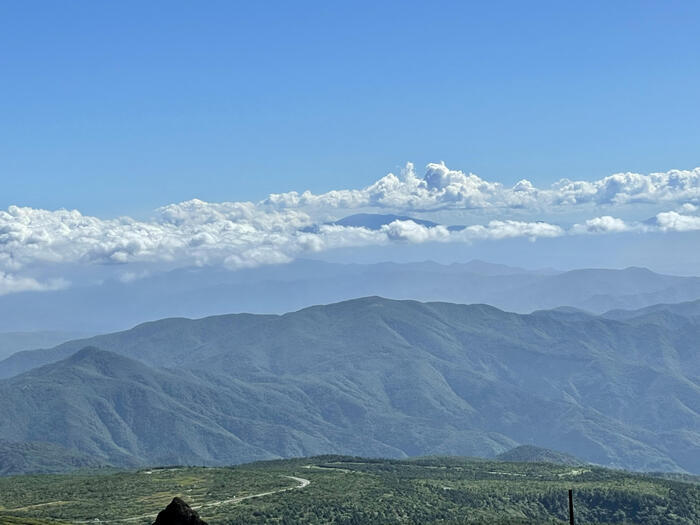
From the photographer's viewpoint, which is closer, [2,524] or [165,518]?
[165,518]

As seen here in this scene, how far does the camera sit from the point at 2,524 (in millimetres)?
198875

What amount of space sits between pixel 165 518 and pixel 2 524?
113816 mm

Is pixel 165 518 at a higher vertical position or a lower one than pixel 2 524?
higher

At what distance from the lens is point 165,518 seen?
100812 millimetres
